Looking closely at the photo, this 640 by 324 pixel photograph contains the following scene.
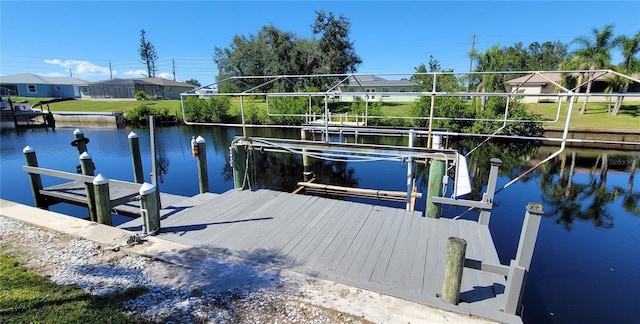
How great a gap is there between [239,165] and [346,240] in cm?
342

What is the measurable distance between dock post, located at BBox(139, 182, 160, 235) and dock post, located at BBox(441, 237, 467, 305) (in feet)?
13.1

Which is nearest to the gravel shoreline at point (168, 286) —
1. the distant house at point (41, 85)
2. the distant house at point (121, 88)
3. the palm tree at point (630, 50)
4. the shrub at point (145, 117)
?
the shrub at point (145, 117)

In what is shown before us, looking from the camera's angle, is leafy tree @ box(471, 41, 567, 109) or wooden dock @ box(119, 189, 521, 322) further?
leafy tree @ box(471, 41, 567, 109)

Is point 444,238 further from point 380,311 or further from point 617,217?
point 617,217

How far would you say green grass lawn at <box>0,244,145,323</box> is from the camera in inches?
115

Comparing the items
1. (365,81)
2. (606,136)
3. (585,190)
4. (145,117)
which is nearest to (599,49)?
(606,136)

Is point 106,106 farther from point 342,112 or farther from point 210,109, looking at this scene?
point 342,112

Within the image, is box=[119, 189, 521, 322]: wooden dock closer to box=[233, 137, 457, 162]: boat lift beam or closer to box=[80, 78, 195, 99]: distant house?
box=[233, 137, 457, 162]: boat lift beam

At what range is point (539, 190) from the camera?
424 inches

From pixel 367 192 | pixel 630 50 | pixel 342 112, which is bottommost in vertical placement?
pixel 367 192

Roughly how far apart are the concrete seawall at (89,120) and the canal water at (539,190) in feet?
20.8

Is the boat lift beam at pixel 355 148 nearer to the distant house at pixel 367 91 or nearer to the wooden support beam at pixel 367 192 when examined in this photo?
the distant house at pixel 367 91

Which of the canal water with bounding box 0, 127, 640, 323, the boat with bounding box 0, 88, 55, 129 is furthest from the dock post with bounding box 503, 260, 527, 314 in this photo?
the boat with bounding box 0, 88, 55, 129

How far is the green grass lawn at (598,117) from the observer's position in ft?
63.6
